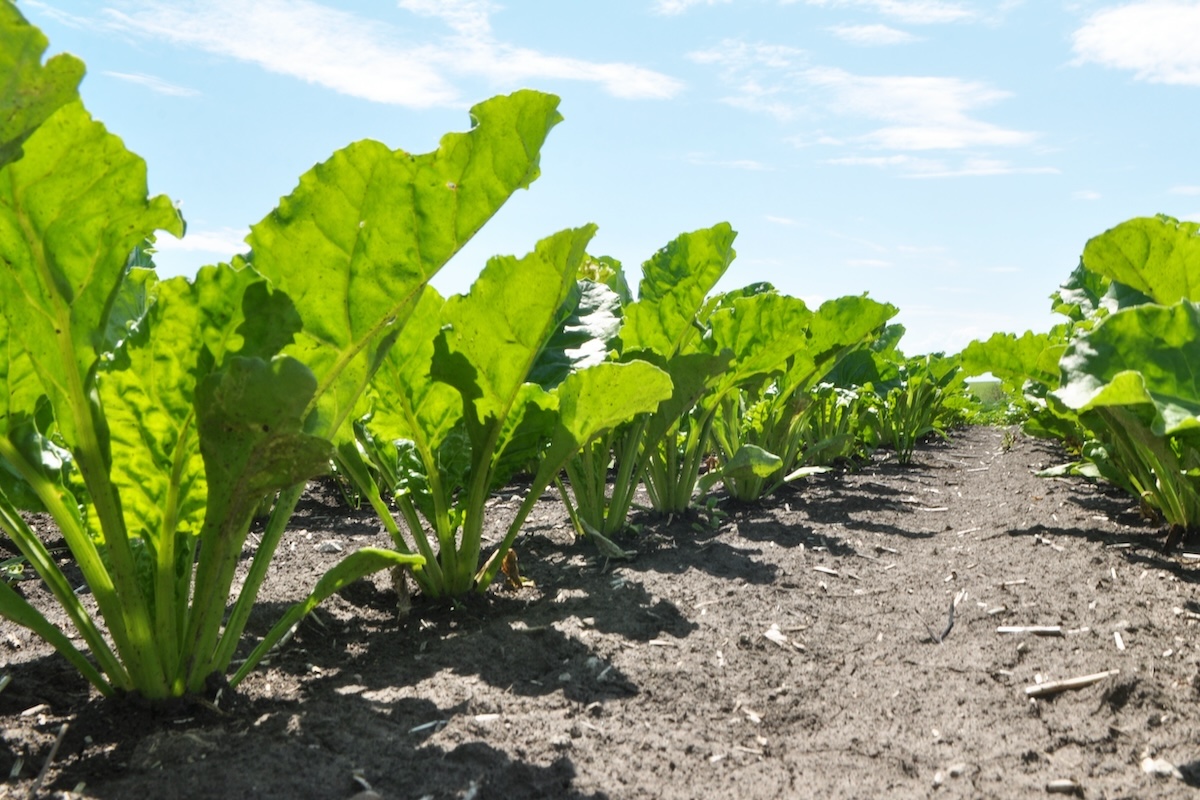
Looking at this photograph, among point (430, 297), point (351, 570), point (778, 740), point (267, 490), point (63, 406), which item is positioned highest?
point (430, 297)

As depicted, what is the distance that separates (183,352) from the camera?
139 cm

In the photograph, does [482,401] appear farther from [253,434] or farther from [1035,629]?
[1035,629]

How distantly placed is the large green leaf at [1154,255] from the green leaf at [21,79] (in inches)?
75.2

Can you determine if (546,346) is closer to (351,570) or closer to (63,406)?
(351,570)

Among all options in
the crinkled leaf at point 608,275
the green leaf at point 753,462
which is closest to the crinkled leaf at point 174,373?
the green leaf at point 753,462

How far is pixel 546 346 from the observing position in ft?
7.97

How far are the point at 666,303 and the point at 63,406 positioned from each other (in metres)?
2.03

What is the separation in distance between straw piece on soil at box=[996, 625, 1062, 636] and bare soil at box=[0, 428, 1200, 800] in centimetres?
3

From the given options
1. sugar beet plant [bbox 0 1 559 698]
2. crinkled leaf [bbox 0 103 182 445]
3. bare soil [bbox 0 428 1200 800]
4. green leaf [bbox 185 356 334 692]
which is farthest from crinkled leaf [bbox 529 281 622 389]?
crinkled leaf [bbox 0 103 182 445]

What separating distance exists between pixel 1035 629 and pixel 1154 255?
85cm

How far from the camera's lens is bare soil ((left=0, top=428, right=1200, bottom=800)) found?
4.43 feet

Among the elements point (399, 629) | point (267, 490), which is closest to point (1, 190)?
point (267, 490)

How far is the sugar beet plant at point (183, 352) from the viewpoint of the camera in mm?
1292

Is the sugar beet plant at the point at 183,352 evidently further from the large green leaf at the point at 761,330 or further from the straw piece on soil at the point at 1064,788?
the large green leaf at the point at 761,330
